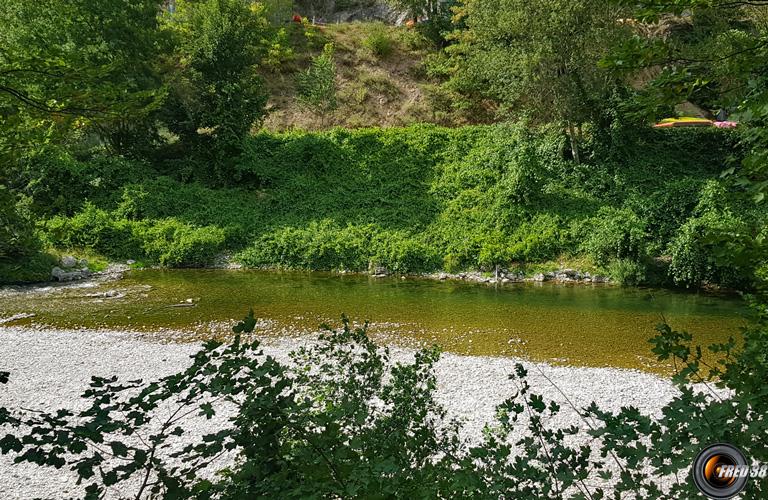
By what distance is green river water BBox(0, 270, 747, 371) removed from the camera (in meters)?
9.75

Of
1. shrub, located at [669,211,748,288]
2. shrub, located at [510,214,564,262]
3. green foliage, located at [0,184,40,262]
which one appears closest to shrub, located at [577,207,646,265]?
shrub, located at [510,214,564,262]

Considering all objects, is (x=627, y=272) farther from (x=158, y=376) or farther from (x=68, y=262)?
(x=68, y=262)

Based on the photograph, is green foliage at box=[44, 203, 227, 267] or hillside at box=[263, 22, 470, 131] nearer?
green foliage at box=[44, 203, 227, 267]

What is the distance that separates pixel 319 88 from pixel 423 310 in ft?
57.1

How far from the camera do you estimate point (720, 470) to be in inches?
75.3

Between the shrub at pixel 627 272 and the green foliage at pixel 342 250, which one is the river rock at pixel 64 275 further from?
the shrub at pixel 627 272

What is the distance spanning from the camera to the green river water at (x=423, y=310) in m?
9.75

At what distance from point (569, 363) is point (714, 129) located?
50.4 ft

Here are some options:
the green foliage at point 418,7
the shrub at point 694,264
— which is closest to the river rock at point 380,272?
the shrub at point 694,264

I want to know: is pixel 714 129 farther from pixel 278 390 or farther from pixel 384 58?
pixel 278 390

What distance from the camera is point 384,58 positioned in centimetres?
3042

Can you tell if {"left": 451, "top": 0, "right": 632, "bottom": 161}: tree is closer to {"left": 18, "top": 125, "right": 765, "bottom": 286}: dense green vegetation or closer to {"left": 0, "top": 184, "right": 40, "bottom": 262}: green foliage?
{"left": 18, "top": 125, "right": 765, "bottom": 286}: dense green vegetation

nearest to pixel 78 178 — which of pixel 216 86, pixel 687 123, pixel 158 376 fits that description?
pixel 216 86

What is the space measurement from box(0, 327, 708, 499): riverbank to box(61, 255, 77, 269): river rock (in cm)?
579
